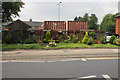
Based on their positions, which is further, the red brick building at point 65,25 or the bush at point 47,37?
the red brick building at point 65,25

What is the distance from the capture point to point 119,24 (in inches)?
1323

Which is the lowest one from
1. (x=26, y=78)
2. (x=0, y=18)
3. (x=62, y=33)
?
(x=26, y=78)

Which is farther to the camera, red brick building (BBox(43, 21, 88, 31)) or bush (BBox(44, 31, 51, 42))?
red brick building (BBox(43, 21, 88, 31))

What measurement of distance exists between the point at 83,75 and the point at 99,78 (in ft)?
2.19

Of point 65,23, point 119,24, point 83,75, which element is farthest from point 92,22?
point 83,75

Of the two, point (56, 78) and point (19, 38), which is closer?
point (56, 78)

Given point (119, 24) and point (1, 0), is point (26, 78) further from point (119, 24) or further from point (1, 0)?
point (119, 24)

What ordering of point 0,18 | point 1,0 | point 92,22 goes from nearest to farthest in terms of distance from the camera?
point 1,0
point 0,18
point 92,22

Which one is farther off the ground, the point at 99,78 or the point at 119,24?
the point at 119,24

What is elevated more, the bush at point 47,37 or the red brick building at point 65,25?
the red brick building at point 65,25

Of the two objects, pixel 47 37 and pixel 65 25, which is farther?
pixel 65 25

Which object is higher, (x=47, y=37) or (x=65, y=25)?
(x=65, y=25)

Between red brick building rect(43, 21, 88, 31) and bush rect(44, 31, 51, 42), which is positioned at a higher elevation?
red brick building rect(43, 21, 88, 31)

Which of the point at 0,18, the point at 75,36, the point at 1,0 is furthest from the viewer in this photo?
the point at 75,36
